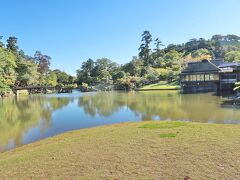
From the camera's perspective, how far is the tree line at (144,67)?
5644cm

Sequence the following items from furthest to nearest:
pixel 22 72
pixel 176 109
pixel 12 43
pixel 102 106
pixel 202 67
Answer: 1. pixel 12 43
2. pixel 22 72
3. pixel 202 67
4. pixel 102 106
5. pixel 176 109

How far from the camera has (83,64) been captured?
7456 cm

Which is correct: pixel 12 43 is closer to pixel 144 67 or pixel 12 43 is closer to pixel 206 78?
pixel 144 67

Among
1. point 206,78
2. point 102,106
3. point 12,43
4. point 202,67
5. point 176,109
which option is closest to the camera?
point 176,109

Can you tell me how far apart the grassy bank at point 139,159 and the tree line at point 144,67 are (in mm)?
46015

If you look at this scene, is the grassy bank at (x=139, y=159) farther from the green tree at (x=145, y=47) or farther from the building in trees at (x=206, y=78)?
the green tree at (x=145, y=47)

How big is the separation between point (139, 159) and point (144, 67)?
193 feet

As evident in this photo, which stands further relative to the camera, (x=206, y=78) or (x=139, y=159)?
(x=206, y=78)

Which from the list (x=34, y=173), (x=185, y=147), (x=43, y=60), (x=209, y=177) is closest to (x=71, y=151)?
(x=34, y=173)

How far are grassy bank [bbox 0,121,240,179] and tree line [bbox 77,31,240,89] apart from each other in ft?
151

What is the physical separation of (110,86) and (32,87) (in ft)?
60.8

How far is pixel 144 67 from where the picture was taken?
64250 mm

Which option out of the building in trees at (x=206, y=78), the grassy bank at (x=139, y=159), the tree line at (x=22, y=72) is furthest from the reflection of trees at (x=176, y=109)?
the tree line at (x=22, y=72)

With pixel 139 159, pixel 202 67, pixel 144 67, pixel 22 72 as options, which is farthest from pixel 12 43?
pixel 139 159
